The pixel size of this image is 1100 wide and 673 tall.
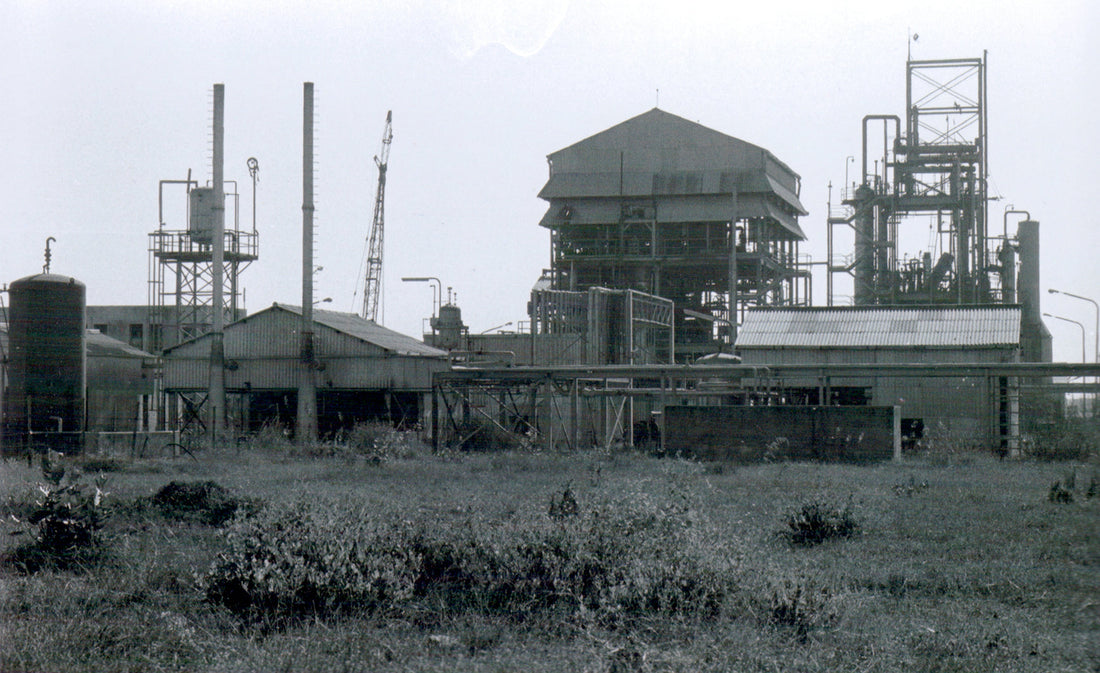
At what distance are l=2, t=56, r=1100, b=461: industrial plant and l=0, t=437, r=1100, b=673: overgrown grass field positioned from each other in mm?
15219

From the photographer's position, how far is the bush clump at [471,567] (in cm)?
920

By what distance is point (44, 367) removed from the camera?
27188 millimetres

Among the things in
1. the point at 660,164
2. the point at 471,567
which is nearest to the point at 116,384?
the point at 660,164

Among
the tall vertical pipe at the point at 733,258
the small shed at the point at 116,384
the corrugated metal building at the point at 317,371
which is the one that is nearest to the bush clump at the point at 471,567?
the small shed at the point at 116,384

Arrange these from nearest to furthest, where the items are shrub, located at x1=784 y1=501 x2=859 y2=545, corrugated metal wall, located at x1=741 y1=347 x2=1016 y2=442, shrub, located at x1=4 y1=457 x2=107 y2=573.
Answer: shrub, located at x1=4 y1=457 x2=107 y2=573, shrub, located at x1=784 y1=501 x2=859 y2=545, corrugated metal wall, located at x1=741 y1=347 x2=1016 y2=442

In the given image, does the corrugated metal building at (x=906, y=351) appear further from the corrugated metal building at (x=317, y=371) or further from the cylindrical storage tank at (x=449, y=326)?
the cylindrical storage tank at (x=449, y=326)

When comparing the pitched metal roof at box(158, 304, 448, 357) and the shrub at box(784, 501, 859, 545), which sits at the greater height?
the pitched metal roof at box(158, 304, 448, 357)

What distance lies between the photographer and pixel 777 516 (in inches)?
621

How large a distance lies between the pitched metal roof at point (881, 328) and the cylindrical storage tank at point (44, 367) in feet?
79.4

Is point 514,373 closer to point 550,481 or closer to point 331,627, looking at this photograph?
point 550,481

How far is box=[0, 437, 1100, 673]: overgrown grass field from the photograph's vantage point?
26.3 feet

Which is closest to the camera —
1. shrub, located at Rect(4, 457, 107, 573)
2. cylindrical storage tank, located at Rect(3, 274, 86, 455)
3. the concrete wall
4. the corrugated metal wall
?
shrub, located at Rect(4, 457, 107, 573)

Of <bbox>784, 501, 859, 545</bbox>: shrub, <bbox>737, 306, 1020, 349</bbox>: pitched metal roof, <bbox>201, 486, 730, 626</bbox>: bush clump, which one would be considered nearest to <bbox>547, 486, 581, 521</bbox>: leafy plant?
<bbox>201, 486, 730, 626</bbox>: bush clump

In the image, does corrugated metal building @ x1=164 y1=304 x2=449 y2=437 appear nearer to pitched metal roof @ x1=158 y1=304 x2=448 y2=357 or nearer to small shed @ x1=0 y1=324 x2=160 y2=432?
pitched metal roof @ x1=158 y1=304 x2=448 y2=357
